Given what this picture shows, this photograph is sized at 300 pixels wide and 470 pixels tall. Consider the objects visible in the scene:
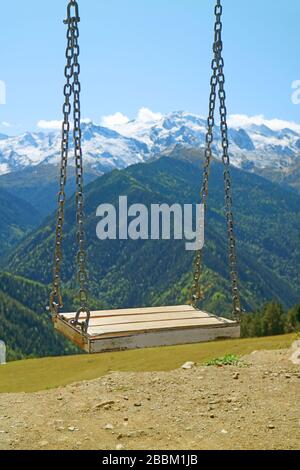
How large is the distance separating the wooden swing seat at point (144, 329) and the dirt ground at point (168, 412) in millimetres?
1130

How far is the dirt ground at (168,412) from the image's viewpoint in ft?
28.4

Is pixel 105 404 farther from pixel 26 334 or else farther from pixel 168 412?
pixel 26 334

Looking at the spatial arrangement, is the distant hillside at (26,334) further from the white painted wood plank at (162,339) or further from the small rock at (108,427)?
the small rock at (108,427)

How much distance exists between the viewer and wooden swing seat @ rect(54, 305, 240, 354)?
10.0m

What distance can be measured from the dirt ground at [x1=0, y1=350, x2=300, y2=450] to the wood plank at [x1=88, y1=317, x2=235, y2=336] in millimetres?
1296

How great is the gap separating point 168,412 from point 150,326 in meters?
1.53

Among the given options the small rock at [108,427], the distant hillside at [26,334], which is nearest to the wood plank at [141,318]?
the small rock at [108,427]

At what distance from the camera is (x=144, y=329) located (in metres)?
10.2

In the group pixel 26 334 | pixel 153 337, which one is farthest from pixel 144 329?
pixel 26 334

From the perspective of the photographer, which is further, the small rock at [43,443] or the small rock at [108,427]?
the small rock at [108,427]

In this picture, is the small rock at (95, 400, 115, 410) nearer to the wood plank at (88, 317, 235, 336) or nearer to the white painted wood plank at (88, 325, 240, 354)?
the white painted wood plank at (88, 325, 240, 354)

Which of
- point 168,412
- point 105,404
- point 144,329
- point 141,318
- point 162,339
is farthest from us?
point 141,318
